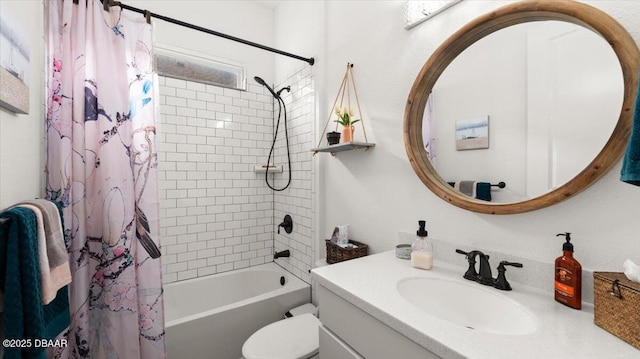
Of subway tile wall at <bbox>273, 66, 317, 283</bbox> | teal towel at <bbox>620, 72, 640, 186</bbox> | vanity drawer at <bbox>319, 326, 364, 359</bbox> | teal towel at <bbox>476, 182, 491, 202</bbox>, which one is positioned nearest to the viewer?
teal towel at <bbox>620, 72, 640, 186</bbox>

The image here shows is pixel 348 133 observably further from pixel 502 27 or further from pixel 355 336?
pixel 355 336

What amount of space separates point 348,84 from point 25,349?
1805mm

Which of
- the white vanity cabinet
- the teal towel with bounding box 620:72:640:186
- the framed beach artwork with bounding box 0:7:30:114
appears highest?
the framed beach artwork with bounding box 0:7:30:114

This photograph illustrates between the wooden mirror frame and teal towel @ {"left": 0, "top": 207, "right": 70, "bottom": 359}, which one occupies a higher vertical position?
the wooden mirror frame

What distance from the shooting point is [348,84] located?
1696mm

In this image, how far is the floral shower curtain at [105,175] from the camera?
→ 4.04 ft

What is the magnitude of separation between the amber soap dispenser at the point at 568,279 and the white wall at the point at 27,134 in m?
1.82

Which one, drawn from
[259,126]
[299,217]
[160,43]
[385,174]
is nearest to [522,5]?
[385,174]

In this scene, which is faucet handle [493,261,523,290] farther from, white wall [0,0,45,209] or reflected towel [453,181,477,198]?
white wall [0,0,45,209]

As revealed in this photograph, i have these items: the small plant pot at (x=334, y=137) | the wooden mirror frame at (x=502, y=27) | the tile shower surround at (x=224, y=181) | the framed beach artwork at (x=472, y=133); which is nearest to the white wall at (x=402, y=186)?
the wooden mirror frame at (x=502, y=27)

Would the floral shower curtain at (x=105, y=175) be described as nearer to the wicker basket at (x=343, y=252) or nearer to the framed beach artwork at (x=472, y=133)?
the wicker basket at (x=343, y=252)

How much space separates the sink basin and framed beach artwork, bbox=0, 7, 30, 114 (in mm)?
1456

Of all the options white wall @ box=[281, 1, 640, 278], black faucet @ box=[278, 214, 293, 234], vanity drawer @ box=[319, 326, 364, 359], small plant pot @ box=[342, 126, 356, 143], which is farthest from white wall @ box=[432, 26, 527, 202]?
black faucet @ box=[278, 214, 293, 234]

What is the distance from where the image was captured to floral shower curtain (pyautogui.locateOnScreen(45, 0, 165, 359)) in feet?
4.04
